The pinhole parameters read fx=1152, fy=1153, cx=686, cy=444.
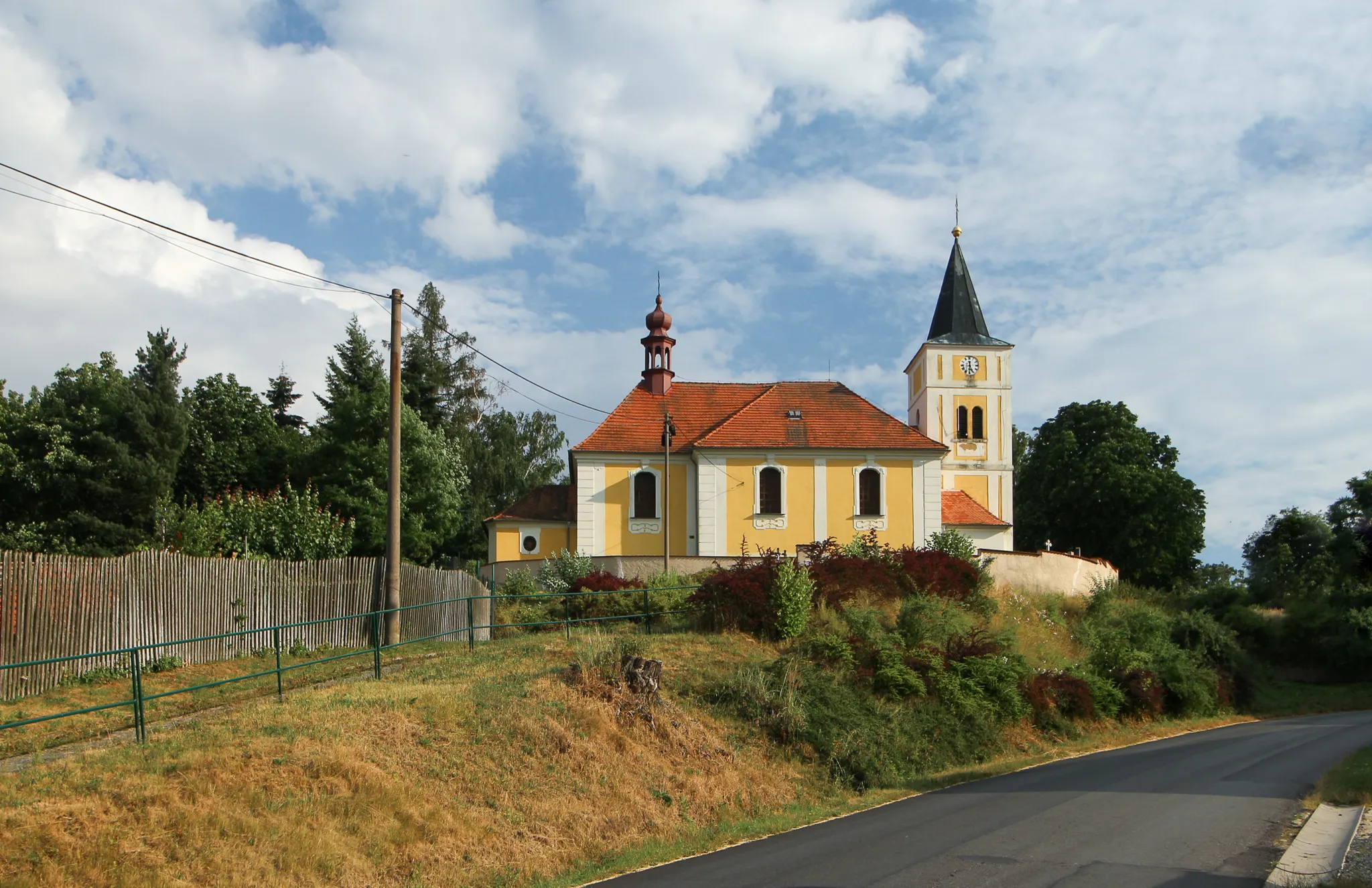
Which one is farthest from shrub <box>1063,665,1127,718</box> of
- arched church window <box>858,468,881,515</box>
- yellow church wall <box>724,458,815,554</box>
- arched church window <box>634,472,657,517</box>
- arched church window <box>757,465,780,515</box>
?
arched church window <box>634,472,657,517</box>

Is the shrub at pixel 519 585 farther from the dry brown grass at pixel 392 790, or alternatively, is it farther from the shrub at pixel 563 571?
the dry brown grass at pixel 392 790

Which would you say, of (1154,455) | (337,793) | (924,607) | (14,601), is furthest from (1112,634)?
(1154,455)

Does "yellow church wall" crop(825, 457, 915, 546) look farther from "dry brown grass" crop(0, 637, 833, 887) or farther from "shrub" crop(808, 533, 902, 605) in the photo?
"dry brown grass" crop(0, 637, 833, 887)

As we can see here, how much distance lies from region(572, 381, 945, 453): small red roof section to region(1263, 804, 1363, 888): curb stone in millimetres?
27013

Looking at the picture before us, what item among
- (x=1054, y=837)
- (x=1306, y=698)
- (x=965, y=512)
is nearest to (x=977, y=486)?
(x=965, y=512)

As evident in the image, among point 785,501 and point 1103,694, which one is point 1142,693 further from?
point 785,501

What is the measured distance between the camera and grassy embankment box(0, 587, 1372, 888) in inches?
408

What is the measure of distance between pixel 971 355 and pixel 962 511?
987 cm

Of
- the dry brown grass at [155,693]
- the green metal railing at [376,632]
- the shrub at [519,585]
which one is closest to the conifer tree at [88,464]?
the shrub at [519,585]

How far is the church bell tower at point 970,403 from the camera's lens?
2008 inches

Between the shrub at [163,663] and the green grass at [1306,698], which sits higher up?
the shrub at [163,663]

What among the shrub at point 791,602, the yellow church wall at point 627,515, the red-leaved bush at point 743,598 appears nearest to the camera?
the shrub at point 791,602

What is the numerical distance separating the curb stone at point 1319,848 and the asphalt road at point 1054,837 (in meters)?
0.23

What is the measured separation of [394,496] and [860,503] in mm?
22709
